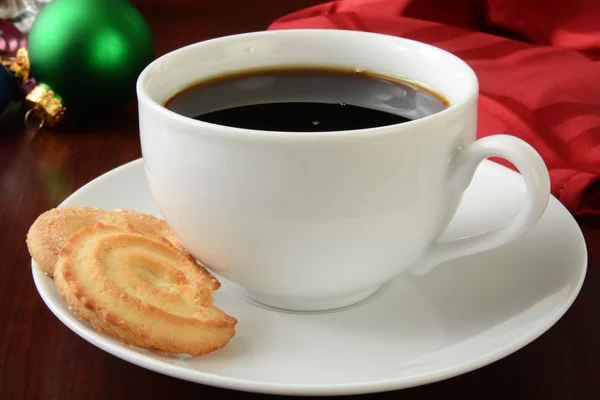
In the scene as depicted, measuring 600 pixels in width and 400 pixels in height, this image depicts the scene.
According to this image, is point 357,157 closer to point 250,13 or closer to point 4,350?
point 4,350

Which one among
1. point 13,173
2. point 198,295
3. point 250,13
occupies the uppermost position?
point 198,295

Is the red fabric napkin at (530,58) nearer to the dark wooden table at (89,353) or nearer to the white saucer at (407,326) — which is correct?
the dark wooden table at (89,353)

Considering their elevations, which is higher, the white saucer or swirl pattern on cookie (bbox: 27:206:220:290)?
swirl pattern on cookie (bbox: 27:206:220:290)

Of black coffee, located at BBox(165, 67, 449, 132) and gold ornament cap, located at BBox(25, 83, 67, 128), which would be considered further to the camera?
gold ornament cap, located at BBox(25, 83, 67, 128)

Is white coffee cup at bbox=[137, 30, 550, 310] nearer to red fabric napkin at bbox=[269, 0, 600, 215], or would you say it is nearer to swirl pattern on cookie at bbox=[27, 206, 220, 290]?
swirl pattern on cookie at bbox=[27, 206, 220, 290]

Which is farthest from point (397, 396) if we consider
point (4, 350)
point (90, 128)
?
point (90, 128)

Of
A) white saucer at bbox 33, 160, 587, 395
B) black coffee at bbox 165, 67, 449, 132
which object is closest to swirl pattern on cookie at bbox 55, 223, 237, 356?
white saucer at bbox 33, 160, 587, 395
